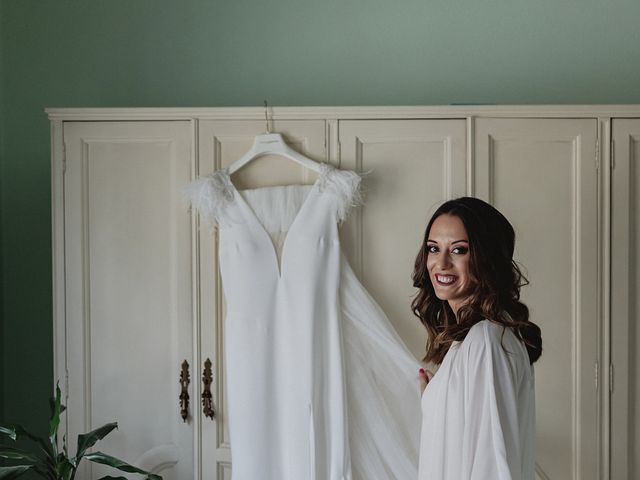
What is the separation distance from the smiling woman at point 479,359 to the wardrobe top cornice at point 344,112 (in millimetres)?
798

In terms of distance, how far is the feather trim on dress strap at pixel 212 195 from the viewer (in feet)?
7.13

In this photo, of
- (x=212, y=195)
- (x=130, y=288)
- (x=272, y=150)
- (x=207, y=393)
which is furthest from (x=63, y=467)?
(x=272, y=150)

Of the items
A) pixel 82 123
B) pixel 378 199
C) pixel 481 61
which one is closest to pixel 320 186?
pixel 378 199

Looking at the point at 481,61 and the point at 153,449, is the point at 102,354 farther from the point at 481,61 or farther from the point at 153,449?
the point at 481,61

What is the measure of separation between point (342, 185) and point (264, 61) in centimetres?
87

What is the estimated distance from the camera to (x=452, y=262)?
1456 mm

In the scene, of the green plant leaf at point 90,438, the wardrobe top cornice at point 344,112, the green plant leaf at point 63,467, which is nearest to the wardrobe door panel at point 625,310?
the wardrobe top cornice at point 344,112

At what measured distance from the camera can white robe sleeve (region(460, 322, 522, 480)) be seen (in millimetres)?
1317

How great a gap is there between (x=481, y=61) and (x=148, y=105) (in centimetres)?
141

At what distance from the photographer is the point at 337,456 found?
212 centimetres

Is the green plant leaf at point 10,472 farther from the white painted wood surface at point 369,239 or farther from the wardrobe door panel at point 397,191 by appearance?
the wardrobe door panel at point 397,191

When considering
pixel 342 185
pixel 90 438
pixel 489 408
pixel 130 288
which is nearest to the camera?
pixel 489 408

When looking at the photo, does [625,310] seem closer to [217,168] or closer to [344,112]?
[344,112]

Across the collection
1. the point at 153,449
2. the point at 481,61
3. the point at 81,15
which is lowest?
the point at 153,449
